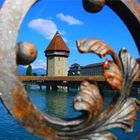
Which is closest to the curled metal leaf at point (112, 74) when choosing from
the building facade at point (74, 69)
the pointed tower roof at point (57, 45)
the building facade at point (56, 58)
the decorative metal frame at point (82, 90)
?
the decorative metal frame at point (82, 90)

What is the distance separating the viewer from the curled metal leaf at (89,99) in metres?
0.90

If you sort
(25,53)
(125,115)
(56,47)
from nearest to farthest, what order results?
(25,53)
(125,115)
(56,47)

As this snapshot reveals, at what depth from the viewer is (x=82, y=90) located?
0.92m

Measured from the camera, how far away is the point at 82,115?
0.94 meters

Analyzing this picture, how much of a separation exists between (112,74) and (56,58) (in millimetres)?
45671

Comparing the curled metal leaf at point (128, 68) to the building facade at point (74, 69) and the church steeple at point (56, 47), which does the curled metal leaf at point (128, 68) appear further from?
the building facade at point (74, 69)

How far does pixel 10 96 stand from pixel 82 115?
20cm

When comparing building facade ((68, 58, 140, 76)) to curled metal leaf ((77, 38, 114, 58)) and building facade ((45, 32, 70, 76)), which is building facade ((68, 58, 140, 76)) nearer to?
building facade ((45, 32, 70, 76))

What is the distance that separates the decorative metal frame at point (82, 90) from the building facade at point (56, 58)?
45228mm

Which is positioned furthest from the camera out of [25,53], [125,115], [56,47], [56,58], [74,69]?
[74,69]

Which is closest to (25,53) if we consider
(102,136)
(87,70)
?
(102,136)

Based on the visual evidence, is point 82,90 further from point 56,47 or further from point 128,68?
point 56,47

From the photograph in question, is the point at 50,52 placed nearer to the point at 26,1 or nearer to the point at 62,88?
the point at 62,88

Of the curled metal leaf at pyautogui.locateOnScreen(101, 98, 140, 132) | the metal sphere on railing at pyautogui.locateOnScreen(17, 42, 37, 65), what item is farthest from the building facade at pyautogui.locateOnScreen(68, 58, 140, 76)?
the metal sphere on railing at pyautogui.locateOnScreen(17, 42, 37, 65)
